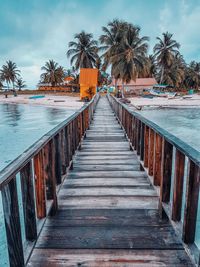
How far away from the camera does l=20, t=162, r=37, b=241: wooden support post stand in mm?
1488

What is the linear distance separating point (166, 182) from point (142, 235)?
1.86ft

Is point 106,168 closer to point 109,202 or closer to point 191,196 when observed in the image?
point 109,202

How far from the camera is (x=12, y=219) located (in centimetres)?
123

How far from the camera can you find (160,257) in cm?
160

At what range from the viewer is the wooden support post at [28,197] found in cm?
149

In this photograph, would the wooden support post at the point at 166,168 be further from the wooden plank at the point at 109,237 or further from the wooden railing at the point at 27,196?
the wooden railing at the point at 27,196

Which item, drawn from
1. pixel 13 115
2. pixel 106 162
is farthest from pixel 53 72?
pixel 106 162

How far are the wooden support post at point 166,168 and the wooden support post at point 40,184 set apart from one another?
1184 millimetres

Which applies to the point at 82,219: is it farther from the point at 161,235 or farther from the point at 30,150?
the point at 30,150

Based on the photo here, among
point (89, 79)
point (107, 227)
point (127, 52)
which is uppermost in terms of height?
point (127, 52)

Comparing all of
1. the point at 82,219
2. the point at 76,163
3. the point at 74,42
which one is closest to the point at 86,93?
the point at 74,42

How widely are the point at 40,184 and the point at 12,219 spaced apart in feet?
1.92

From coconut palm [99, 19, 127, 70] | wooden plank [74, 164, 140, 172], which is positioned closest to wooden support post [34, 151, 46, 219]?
wooden plank [74, 164, 140, 172]

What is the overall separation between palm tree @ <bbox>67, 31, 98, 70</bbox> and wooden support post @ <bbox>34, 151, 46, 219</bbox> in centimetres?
3320
